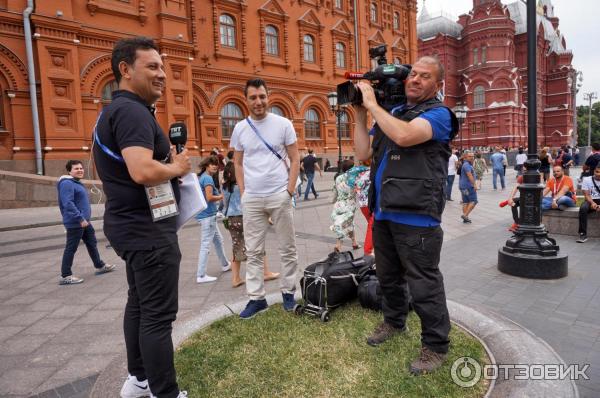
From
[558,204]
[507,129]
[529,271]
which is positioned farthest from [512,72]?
[529,271]

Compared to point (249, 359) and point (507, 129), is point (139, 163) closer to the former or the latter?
point (249, 359)

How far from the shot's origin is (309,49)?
84.8 feet

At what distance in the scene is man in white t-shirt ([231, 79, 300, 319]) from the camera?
3.69 meters

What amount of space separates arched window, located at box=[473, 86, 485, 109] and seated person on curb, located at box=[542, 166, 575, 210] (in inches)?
1707

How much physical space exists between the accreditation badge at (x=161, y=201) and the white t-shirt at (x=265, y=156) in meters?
1.44

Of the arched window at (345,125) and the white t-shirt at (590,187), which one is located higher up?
the arched window at (345,125)

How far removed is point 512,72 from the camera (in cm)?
4481

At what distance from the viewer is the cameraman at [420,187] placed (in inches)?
99.0

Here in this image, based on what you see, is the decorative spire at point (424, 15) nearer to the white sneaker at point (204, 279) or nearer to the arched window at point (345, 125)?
the arched window at point (345, 125)

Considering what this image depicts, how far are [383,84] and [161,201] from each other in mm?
1677

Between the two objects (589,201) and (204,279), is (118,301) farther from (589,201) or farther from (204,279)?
(589,201)

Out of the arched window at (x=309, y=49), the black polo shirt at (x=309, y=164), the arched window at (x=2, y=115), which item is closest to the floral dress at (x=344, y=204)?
the black polo shirt at (x=309, y=164)

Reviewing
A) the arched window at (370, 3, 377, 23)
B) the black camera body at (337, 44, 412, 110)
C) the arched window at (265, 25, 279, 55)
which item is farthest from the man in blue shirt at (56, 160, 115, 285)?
Result: the arched window at (370, 3, 377, 23)

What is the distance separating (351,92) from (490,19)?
169 feet
